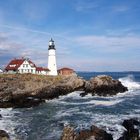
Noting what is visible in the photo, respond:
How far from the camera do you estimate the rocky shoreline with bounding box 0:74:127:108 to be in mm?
41900

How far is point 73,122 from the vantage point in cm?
2931

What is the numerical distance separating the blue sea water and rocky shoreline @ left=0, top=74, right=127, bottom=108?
2.40 m

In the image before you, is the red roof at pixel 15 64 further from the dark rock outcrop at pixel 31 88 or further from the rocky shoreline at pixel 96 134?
the rocky shoreline at pixel 96 134

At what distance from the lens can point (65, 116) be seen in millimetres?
32375

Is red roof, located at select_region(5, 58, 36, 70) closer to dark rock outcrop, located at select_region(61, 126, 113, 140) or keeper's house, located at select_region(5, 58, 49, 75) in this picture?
keeper's house, located at select_region(5, 58, 49, 75)

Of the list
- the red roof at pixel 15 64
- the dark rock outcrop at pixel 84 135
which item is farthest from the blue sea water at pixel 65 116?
the red roof at pixel 15 64

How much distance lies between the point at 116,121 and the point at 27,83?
2007 cm

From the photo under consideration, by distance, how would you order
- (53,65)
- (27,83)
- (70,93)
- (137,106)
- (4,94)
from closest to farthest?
(137,106)
(4,94)
(27,83)
(70,93)
(53,65)

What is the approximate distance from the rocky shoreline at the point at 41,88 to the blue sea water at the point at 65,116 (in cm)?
240

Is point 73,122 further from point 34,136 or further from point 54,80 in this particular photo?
point 54,80

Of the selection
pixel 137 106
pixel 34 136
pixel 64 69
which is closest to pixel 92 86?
pixel 137 106

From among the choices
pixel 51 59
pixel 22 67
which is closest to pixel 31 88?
pixel 51 59

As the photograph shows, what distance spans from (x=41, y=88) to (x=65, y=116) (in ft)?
47.9

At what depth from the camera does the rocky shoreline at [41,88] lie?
137 feet
